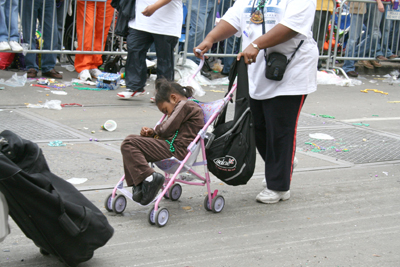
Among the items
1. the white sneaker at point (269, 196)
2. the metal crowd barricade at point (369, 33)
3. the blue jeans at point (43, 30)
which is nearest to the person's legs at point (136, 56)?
the blue jeans at point (43, 30)

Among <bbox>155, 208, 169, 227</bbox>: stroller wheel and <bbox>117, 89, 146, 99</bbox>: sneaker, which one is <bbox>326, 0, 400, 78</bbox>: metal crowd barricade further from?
<bbox>155, 208, 169, 227</bbox>: stroller wheel

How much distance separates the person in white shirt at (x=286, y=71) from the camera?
3789mm

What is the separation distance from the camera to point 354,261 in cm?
330

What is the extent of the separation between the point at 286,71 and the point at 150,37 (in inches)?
148

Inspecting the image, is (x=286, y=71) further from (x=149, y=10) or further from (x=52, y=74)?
(x=52, y=74)

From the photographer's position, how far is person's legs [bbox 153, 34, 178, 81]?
7.28 meters

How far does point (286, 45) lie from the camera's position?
3963 mm

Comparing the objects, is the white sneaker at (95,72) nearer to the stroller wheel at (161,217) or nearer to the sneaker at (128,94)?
the sneaker at (128,94)

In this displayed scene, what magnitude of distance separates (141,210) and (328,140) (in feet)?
10.2

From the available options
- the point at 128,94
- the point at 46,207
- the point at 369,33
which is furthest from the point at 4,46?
the point at 369,33

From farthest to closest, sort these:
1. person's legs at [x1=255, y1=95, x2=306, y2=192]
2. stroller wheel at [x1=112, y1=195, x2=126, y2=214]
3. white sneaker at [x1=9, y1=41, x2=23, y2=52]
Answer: white sneaker at [x1=9, y1=41, x2=23, y2=52]
person's legs at [x1=255, y1=95, x2=306, y2=192]
stroller wheel at [x1=112, y1=195, x2=126, y2=214]

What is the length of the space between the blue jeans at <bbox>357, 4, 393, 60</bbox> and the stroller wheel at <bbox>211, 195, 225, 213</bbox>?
8672 mm

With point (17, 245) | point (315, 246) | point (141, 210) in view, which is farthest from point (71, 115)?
point (315, 246)

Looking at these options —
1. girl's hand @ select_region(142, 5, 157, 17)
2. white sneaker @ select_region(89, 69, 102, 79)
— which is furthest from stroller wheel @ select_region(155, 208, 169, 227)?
white sneaker @ select_region(89, 69, 102, 79)
